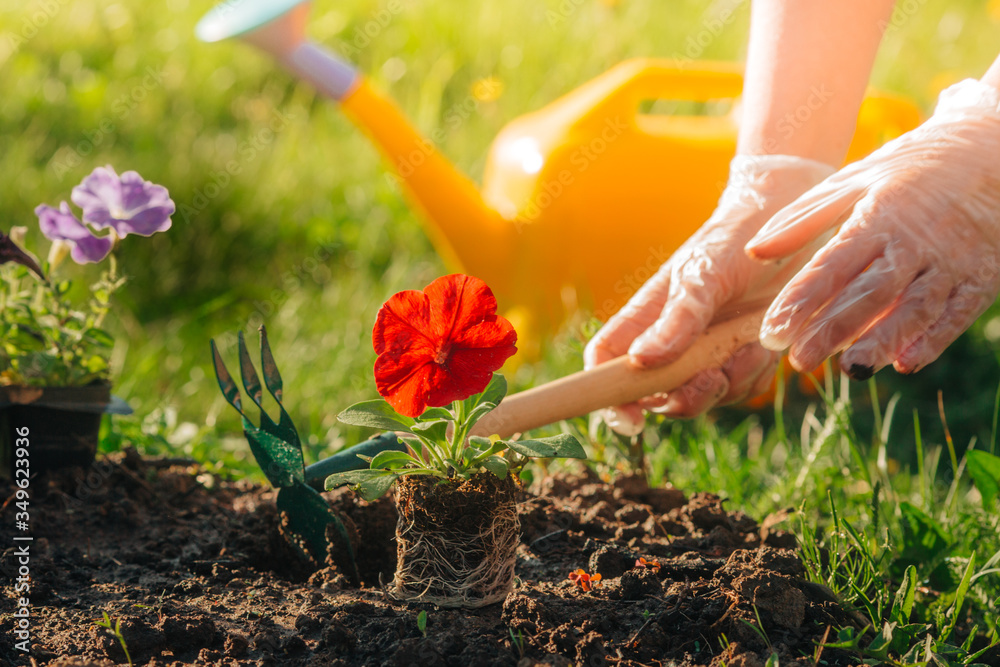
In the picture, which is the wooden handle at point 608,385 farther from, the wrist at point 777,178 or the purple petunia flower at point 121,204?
the purple petunia flower at point 121,204

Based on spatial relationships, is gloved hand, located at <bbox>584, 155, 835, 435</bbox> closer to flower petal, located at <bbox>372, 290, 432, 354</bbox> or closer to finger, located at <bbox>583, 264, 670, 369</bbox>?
finger, located at <bbox>583, 264, 670, 369</bbox>

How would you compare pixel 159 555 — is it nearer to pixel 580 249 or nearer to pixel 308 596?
pixel 308 596

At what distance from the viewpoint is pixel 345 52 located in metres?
4.40

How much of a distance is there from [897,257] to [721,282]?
32cm

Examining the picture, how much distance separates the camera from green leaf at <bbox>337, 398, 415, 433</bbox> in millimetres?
1015

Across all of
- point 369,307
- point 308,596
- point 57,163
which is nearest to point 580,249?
point 369,307

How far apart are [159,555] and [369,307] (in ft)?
5.56

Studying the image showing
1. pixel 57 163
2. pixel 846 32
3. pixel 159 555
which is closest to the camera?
pixel 159 555

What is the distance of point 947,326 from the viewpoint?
1.27 metres

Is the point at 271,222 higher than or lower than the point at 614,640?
higher

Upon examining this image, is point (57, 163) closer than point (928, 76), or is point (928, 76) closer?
point (57, 163)

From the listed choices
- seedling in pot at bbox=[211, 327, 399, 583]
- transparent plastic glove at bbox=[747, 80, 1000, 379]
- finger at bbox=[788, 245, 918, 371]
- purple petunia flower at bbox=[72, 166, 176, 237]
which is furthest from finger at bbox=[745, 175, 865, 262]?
purple petunia flower at bbox=[72, 166, 176, 237]

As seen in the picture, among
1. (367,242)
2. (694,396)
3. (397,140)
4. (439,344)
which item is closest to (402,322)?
(439,344)

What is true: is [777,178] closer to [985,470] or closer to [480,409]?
[985,470]
